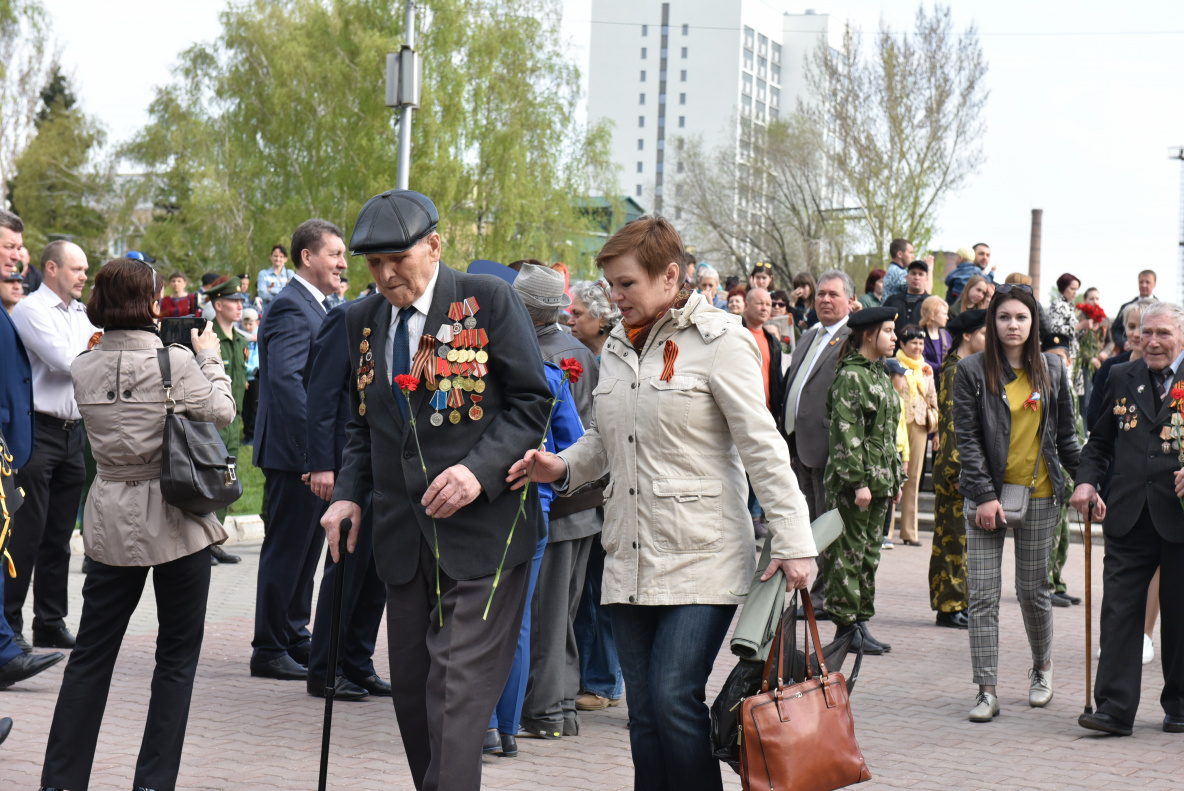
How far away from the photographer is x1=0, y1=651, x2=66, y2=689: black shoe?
640 centimetres

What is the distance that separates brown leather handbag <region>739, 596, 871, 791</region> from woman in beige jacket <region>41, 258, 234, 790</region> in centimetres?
230

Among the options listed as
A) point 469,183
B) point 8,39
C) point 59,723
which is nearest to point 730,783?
point 59,723

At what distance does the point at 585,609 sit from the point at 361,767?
1.71m

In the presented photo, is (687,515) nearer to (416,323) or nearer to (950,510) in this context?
(416,323)

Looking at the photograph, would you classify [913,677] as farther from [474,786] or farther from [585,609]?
[474,786]

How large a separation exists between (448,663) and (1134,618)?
414 cm

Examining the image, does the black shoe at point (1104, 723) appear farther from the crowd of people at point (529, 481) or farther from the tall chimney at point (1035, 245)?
the tall chimney at point (1035, 245)

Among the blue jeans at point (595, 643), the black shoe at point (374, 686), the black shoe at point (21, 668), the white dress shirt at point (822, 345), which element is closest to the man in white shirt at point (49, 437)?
the black shoe at point (21, 668)

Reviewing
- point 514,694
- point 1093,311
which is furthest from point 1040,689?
point 1093,311

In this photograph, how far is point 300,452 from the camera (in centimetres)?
702

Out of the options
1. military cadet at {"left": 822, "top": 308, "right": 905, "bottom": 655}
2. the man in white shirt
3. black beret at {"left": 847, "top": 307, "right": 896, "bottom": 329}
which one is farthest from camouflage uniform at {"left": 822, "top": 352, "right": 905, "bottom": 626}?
the man in white shirt

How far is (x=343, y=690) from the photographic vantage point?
21.6ft

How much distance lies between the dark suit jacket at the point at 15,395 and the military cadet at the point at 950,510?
5519 millimetres

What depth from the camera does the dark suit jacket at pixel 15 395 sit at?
20.9ft
